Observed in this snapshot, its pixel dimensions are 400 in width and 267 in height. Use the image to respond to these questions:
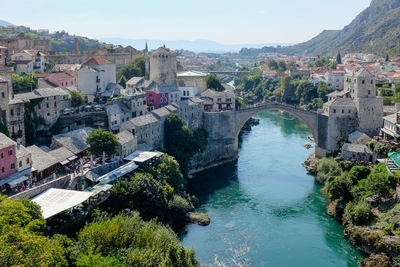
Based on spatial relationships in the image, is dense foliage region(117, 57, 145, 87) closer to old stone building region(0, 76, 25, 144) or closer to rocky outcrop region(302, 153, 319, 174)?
rocky outcrop region(302, 153, 319, 174)

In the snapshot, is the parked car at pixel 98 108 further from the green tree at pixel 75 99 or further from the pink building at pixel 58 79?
the pink building at pixel 58 79

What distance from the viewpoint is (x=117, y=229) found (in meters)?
20.6

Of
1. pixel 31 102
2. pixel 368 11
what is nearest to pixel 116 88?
pixel 31 102

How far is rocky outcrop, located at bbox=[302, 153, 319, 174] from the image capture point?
3966 cm

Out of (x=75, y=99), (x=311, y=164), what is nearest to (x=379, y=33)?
(x=311, y=164)

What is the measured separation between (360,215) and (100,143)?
1648cm

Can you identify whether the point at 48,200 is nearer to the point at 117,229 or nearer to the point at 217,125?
the point at 117,229

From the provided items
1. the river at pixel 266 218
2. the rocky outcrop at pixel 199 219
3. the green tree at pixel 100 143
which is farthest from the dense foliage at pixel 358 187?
the green tree at pixel 100 143

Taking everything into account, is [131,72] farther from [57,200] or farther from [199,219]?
[57,200]

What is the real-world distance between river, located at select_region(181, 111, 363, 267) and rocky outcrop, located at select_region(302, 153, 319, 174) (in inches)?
21.2

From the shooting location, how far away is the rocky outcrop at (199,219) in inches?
1137

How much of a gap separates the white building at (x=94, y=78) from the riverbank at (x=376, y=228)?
23075mm

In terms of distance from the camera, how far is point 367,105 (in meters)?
39.6

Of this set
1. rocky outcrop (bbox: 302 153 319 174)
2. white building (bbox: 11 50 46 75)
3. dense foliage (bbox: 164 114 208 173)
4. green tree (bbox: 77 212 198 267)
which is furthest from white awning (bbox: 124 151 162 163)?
white building (bbox: 11 50 46 75)
